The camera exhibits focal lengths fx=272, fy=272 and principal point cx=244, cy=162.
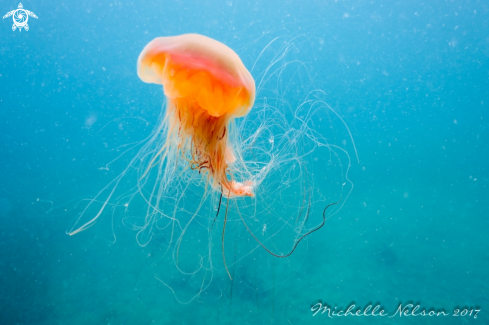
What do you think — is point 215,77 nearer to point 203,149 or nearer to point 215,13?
point 203,149
